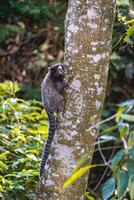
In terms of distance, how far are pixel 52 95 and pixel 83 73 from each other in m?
0.57

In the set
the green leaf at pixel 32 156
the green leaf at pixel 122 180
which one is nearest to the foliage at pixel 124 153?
the green leaf at pixel 122 180

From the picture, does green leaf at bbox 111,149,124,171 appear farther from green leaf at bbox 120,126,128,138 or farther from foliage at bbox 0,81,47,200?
foliage at bbox 0,81,47,200

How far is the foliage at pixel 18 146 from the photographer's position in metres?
4.43

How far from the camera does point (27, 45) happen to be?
9.38 metres

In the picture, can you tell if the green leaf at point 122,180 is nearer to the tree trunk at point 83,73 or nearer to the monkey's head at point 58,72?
the tree trunk at point 83,73

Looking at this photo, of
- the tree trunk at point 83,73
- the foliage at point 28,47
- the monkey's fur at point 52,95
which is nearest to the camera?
the tree trunk at point 83,73

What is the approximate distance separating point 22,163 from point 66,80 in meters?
1.24

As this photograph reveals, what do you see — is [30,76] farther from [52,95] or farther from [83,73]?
[83,73]

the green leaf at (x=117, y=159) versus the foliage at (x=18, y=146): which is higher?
the green leaf at (x=117, y=159)

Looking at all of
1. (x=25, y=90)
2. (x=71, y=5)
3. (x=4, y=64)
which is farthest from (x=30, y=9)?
(x=71, y=5)

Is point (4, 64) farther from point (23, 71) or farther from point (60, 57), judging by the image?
point (60, 57)

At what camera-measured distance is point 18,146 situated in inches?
196

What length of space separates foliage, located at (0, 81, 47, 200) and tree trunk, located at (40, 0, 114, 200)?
687 mm

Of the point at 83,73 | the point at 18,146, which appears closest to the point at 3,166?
the point at 18,146
